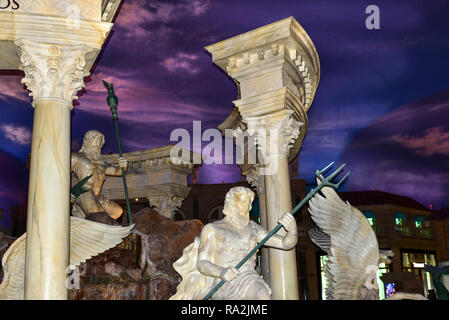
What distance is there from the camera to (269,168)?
7934 mm

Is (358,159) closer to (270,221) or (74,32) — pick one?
(270,221)

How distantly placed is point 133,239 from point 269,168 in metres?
2.73

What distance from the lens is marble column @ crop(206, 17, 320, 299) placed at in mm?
7555

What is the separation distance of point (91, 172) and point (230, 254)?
188 inches

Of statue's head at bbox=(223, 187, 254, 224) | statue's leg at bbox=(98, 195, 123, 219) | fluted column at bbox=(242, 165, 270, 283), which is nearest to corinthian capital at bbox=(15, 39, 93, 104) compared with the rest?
statue's head at bbox=(223, 187, 254, 224)

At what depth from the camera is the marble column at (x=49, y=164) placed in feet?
17.1

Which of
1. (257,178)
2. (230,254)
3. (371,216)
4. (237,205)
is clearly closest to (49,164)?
(237,205)

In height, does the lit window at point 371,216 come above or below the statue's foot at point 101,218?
above

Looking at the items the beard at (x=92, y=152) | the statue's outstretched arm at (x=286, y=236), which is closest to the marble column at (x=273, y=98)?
the statue's outstretched arm at (x=286, y=236)

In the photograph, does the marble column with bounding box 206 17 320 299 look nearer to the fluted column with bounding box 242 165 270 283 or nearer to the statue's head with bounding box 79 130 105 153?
the fluted column with bounding box 242 165 270 283

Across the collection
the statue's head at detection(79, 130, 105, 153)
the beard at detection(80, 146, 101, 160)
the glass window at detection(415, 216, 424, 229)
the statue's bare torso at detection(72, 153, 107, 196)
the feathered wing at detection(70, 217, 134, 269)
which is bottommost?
the feathered wing at detection(70, 217, 134, 269)

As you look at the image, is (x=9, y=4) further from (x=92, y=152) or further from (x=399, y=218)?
(x=399, y=218)

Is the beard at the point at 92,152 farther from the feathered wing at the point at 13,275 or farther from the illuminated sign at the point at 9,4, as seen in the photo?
the illuminated sign at the point at 9,4

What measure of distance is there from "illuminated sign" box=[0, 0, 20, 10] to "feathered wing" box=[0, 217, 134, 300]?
2919 millimetres
